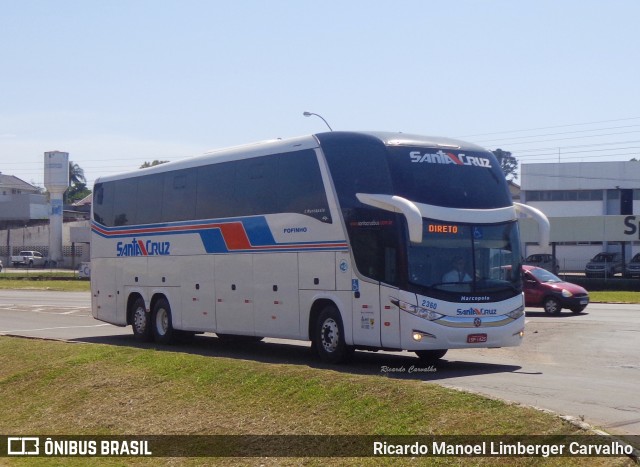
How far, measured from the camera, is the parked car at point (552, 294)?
102ft

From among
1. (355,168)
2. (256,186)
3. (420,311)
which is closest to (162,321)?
(256,186)

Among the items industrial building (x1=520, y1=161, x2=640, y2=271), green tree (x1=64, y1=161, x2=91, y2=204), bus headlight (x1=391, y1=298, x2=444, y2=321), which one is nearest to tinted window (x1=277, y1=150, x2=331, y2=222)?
bus headlight (x1=391, y1=298, x2=444, y2=321)

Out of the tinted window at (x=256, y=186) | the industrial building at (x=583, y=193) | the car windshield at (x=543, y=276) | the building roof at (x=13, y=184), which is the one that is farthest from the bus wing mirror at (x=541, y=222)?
the building roof at (x=13, y=184)

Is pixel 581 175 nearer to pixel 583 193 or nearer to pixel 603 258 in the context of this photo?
pixel 583 193

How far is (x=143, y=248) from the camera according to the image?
2217 centimetres

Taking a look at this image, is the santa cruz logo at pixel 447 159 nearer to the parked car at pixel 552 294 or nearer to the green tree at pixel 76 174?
the parked car at pixel 552 294

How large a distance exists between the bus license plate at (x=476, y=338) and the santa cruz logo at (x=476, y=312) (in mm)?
Result: 350

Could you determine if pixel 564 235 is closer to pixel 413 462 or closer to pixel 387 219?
pixel 387 219

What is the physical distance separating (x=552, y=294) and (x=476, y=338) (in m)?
16.8

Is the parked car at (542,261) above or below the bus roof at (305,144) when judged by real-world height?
below

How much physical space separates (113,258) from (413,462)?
51.7 feet

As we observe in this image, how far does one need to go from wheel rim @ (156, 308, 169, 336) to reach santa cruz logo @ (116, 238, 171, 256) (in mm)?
1384

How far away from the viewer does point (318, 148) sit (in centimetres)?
1661

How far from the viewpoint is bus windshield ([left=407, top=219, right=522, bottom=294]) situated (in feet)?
49.7
